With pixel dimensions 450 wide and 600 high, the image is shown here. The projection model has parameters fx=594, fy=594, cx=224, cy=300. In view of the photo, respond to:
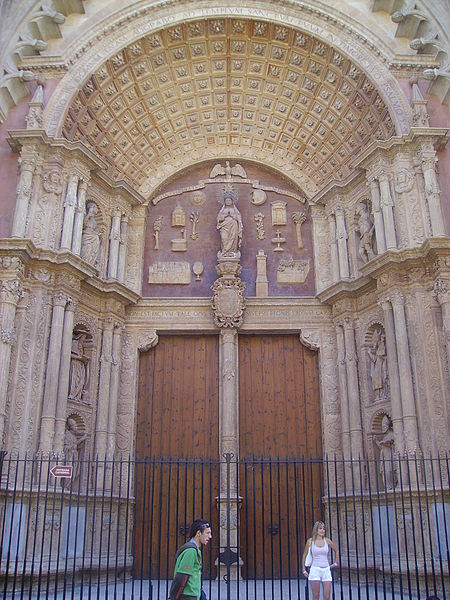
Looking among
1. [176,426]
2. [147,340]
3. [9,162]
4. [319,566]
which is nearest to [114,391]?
[147,340]

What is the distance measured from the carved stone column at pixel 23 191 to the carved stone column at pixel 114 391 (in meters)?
2.68

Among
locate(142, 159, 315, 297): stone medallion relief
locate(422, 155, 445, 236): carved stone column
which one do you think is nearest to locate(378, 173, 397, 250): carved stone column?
locate(422, 155, 445, 236): carved stone column

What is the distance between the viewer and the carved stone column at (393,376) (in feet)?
30.2

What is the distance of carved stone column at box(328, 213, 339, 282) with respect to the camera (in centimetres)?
1155

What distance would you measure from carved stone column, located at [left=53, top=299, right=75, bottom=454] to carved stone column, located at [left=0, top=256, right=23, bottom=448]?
0.91 metres

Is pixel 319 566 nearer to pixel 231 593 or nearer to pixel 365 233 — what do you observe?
pixel 231 593

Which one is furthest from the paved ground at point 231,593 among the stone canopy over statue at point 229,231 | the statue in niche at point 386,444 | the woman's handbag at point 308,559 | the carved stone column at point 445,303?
the stone canopy over statue at point 229,231

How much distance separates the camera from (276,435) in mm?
11062

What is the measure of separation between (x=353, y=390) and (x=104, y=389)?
4.45 meters

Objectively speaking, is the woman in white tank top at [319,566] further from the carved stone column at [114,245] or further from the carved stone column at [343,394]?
the carved stone column at [114,245]

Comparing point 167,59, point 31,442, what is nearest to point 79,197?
point 167,59

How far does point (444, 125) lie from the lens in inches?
412

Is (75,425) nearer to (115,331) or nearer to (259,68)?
(115,331)

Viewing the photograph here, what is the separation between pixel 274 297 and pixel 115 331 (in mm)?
3166
